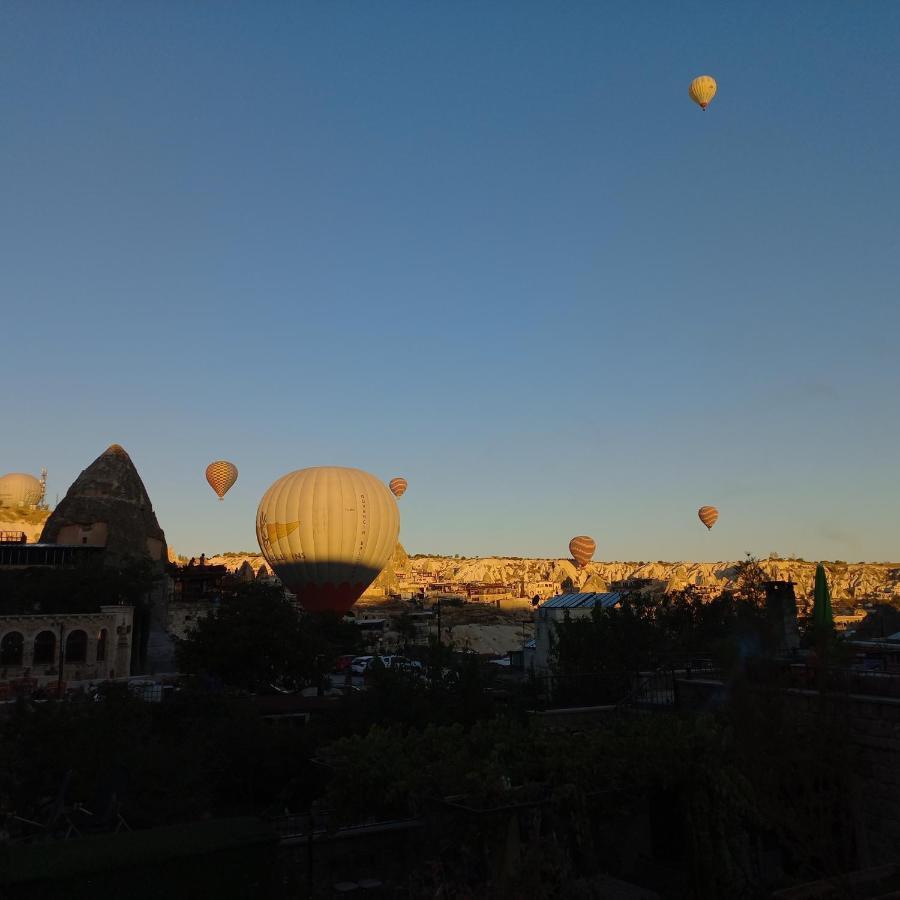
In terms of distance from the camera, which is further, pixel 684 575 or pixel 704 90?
pixel 684 575

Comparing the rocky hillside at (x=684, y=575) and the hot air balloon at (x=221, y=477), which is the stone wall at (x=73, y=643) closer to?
the hot air balloon at (x=221, y=477)

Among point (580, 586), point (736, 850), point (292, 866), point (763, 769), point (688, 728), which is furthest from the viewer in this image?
point (580, 586)

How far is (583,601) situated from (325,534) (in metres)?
21.9

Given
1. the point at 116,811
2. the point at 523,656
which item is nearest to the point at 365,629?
the point at 523,656

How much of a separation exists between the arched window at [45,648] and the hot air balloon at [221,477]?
113 feet

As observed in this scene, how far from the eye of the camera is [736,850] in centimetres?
1239

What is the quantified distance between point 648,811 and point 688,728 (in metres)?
1.92

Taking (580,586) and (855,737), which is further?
(580,586)

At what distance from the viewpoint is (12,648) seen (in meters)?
36.4

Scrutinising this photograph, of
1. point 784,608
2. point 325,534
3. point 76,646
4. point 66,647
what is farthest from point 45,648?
point 784,608

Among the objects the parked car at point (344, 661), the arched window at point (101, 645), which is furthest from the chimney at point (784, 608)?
the arched window at point (101, 645)

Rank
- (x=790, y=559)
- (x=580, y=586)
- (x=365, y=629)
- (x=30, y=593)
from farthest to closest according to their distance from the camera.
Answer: (x=790, y=559) → (x=580, y=586) → (x=365, y=629) → (x=30, y=593)

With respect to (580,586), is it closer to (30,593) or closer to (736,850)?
(30,593)

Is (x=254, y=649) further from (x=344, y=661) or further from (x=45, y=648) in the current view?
(x=344, y=661)
